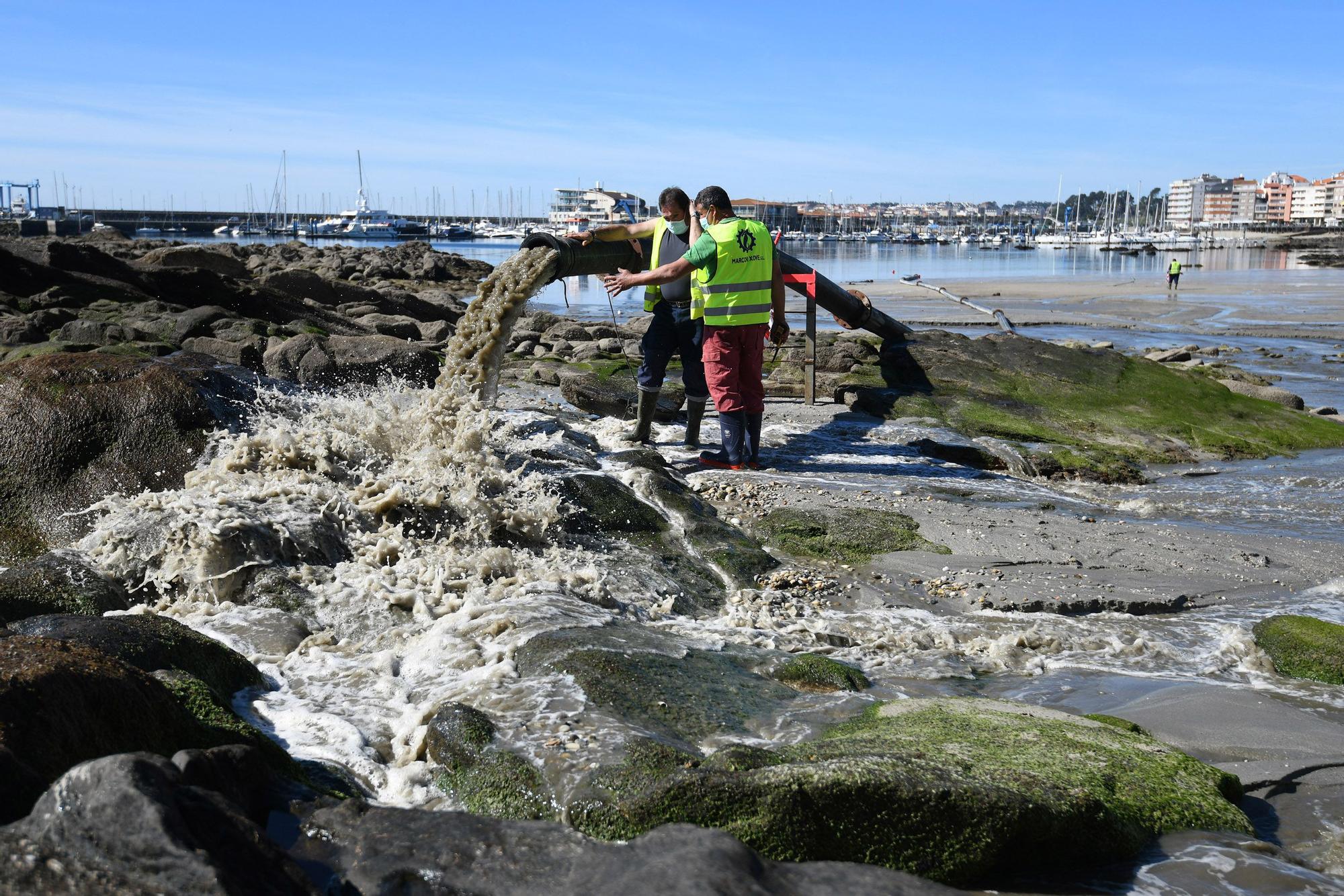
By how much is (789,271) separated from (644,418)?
3902mm

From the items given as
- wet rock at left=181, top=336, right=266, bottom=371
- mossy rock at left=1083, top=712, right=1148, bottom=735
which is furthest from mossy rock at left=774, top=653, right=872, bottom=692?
wet rock at left=181, top=336, right=266, bottom=371

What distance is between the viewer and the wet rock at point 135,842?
7.93ft

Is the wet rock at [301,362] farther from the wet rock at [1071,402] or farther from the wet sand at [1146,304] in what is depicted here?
the wet sand at [1146,304]

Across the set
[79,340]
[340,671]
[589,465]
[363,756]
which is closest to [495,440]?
[589,465]

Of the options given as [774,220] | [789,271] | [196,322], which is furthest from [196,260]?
[774,220]

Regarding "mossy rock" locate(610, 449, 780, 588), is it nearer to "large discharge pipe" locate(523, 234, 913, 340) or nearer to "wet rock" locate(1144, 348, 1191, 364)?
"large discharge pipe" locate(523, 234, 913, 340)

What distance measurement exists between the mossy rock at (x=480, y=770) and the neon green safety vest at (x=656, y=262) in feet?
20.4

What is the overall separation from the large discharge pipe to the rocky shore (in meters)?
1.70

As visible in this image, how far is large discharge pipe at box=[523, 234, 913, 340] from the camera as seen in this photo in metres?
10.9

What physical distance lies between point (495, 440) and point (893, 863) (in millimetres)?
5861

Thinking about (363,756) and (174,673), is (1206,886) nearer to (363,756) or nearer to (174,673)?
(363,756)

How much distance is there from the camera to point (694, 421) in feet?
35.6

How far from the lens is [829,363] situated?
53.1 feet

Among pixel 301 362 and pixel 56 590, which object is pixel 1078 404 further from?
pixel 56 590
